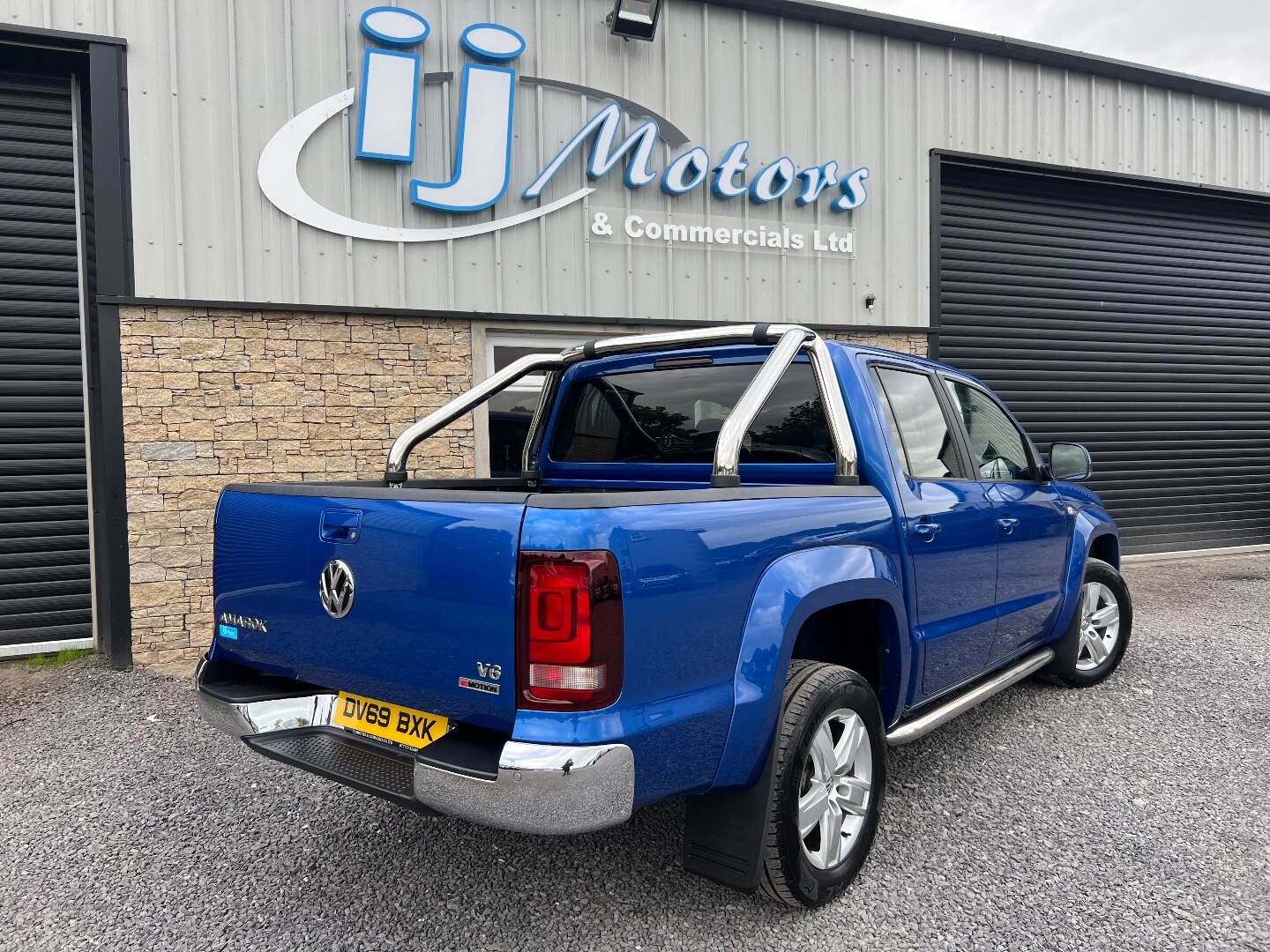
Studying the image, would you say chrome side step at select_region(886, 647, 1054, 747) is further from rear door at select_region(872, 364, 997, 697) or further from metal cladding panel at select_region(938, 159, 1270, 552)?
metal cladding panel at select_region(938, 159, 1270, 552)

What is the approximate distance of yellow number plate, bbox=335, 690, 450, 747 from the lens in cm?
213

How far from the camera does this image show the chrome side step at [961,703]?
9.43ft

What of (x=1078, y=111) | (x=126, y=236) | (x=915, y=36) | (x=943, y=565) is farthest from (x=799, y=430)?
(x=1078, y=111)

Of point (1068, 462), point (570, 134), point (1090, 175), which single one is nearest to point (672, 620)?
point (1068, 462)

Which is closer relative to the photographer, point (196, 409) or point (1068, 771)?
point (1068, 771)

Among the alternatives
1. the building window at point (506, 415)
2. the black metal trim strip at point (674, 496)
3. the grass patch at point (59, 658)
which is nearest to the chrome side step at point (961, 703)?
the black metal trim strip at point (674, 496)

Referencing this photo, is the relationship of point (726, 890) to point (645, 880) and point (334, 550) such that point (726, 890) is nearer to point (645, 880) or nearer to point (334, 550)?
point (645, 880)

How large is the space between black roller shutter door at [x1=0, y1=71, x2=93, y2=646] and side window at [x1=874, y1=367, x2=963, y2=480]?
576 centimetres

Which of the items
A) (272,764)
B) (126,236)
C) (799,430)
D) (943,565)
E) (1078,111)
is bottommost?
(272,764)

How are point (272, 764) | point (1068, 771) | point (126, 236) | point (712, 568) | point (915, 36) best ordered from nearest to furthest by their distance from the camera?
1. point (712, 568)
2. point (1068, 771)
3. point (272, 764)
4. point (126, 236)
5. point (915, 36)

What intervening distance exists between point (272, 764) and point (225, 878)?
1050mm

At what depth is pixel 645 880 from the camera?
2691 mm

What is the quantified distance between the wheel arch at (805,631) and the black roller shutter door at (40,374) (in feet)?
18.7

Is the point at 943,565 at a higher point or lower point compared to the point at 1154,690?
higher
